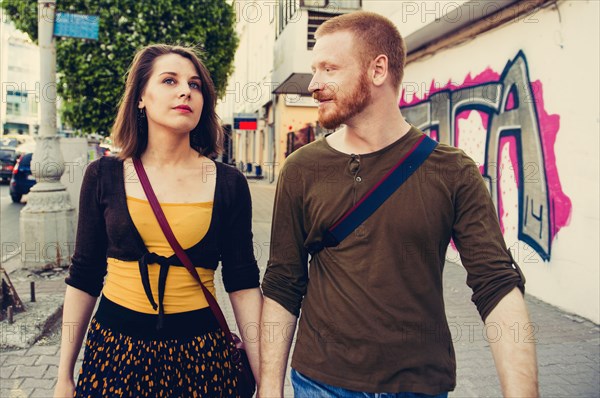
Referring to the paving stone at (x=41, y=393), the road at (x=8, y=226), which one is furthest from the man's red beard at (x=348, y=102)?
the road at (x=8, y=226)

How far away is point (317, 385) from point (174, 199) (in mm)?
882

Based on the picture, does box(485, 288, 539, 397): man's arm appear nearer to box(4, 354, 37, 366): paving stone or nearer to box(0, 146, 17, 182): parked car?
box(4, 354, 37, 366): paving stone

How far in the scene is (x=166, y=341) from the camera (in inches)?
82.9

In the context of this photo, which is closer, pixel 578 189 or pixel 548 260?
Result: pixel 578 189

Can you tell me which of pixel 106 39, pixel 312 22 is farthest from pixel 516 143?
pixel 106 39

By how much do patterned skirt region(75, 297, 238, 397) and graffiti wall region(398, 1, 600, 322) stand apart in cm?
466

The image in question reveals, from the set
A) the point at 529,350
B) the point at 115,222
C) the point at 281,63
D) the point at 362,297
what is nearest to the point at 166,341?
the point at 115,222

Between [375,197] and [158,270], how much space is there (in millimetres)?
862

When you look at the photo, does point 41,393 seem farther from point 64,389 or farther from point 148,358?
point 148,358

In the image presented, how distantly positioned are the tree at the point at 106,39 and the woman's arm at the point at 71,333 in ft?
52.4

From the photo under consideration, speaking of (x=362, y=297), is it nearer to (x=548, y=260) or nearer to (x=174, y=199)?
(x=174, y=199)

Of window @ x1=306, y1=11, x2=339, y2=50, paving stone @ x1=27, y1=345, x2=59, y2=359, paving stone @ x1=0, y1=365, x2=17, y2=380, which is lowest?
paving stone @ x1=0, y1=365, x2=17, y2=380

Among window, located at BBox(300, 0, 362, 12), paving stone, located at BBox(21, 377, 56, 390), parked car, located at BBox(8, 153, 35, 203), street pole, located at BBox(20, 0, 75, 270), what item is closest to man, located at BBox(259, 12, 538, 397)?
paving stone, located at BBox(21, 377, 56, 390)

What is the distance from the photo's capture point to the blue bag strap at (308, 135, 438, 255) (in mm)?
1824
